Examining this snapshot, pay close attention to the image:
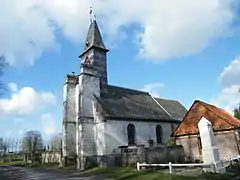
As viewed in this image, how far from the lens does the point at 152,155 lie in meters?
22.2

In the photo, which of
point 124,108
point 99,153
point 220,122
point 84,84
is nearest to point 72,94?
point 84,84

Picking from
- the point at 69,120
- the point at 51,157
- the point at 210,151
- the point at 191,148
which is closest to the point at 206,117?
the point at 191,148

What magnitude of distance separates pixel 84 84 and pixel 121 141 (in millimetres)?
8010

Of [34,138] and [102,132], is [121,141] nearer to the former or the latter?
[102,132]

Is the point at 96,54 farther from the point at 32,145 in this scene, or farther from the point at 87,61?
the point at 32,145

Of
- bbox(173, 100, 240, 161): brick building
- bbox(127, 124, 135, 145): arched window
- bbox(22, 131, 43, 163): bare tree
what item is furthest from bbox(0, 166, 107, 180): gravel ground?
bbox(22, 131, 43, 163): bare tree

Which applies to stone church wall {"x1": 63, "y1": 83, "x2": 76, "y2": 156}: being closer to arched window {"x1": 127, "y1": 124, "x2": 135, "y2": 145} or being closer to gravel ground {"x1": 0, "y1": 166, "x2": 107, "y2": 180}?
gravel ground {"x1": 0, "y1": 166, "x2": 107, "y2": 180}

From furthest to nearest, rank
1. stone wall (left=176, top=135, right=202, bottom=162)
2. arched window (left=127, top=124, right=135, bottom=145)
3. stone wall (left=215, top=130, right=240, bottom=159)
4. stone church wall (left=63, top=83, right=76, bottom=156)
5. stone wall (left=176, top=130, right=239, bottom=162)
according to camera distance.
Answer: stone church wall (left=63, top=83, right=76, bottom=156) → arched window (left=127, top=124, right=135, bottom=145) → stone wall (left=176, top=135, right=202, bottom=162) → stone wall (left=176, top=130, right=239, bottom=162) → stone wall (left=215, top=130, right=240, bottom=159)

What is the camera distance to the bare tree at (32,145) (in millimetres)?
48125

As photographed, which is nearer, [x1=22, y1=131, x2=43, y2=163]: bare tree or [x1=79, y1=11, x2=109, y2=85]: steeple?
[x1=79, y1=11, x2=109, y2=85]: steeple

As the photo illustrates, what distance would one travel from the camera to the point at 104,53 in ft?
121

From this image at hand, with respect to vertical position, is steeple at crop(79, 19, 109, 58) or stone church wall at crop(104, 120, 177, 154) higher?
steeple at crop(79, 19, 109, 58)

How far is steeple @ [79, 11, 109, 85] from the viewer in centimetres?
3519

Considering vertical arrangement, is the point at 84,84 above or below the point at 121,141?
above
